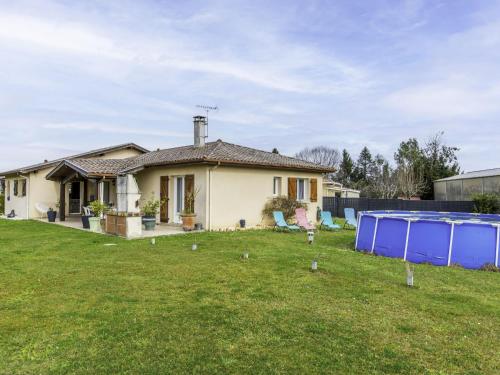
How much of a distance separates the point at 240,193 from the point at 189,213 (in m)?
2.50

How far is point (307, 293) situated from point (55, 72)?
13422 mm

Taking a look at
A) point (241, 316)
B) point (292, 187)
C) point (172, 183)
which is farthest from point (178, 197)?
point (241, 316)

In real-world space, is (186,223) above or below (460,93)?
below

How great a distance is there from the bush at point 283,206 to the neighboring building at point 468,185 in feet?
44.1

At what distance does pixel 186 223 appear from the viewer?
49.2ft

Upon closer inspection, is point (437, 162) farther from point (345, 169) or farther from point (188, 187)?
point (188, 187)

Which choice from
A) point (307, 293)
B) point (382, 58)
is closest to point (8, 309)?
point (307, 293)

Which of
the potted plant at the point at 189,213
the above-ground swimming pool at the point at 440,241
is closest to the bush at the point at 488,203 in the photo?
the above-ground swimming pool at the point at 440,241

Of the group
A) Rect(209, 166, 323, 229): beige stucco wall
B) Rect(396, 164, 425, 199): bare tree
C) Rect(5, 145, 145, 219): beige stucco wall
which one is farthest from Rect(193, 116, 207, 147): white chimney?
Rect(396, 164, 425, 199): bare tree

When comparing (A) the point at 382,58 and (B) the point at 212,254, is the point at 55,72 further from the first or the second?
(A) the point at 382,58

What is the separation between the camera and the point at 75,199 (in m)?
24.4

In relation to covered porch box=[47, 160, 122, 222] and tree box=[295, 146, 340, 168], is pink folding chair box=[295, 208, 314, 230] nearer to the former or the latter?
covered porch box=[47, 160, 122, 222]

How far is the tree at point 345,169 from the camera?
187ft

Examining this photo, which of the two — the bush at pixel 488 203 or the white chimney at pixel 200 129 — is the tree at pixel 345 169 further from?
the white chimney at pixel 200 129
